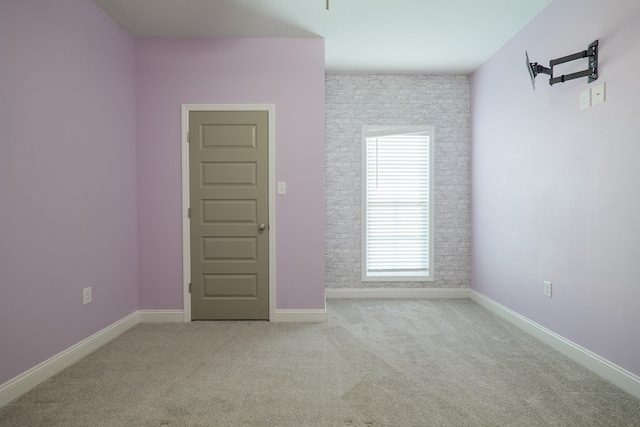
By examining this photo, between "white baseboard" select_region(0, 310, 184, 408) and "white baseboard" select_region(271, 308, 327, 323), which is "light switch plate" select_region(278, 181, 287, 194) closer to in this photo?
"white baseboard" select_region(271, 308, 327, 323)

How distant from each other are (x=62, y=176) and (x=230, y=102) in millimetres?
1634

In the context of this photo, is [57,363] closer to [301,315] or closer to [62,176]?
[62,176]

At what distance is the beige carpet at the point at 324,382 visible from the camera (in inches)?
78.2

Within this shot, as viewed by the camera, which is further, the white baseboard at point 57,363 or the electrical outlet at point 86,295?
the electrical outlet at point 86,295

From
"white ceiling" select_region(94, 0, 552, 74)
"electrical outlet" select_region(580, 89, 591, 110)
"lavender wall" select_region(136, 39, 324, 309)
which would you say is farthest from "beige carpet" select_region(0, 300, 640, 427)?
"white ceiling" select_region(94, 0, 552, 74)

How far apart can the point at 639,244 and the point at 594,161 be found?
66cm

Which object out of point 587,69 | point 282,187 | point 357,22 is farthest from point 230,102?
point 587,69

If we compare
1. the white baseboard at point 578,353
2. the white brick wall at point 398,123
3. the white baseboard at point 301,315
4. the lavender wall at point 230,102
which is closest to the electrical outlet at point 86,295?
the lavender wall at point 230,102

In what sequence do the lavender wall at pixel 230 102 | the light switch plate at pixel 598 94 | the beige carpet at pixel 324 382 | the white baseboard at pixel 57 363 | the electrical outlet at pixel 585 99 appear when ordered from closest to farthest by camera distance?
the beige carpet at pixel 324 382
the white baseboard at pixel 57 363
the light switch plate at pixel 598 94
the electrical outlet at pixel 585 99
the lavender wall at pixel 230 102

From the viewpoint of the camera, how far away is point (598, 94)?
2.50 m

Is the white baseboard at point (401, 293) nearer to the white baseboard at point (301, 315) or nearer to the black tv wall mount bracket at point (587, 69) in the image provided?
the white baseboard at point (301, 315)

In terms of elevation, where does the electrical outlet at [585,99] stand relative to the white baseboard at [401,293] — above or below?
above

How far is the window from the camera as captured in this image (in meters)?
4.65

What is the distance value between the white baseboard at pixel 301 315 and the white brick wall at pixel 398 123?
3.20 ft
